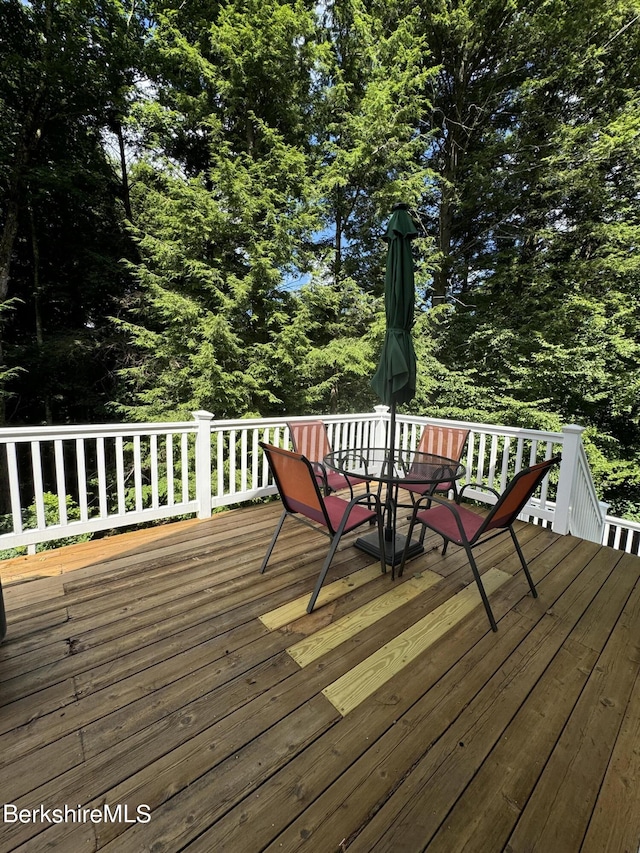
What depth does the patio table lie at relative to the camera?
2572 mm

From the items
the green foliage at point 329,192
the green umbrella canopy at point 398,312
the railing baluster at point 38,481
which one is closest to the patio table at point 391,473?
the green umbrella canopy at point 398,312

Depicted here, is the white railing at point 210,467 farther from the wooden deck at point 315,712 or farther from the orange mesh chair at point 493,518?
the orange mesh chair at point 493,518

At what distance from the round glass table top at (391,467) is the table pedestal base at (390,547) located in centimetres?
54

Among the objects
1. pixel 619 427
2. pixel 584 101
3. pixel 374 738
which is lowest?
pixel 374 738

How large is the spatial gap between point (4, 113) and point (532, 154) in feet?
35.3

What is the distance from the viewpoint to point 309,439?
3727 millimetres

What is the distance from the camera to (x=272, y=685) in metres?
1.62

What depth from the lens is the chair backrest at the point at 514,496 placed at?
202cm

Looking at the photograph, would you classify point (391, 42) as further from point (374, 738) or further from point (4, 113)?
point (374, 738)

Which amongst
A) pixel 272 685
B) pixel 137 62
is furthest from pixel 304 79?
pixel 272 685

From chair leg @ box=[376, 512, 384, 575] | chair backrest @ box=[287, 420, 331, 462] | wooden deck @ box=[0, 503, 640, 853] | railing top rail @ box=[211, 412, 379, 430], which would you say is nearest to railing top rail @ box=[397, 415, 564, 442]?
railing top rail @ box=[211, 412, 379, 430]

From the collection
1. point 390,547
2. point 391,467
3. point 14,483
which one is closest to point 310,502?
point 391,467

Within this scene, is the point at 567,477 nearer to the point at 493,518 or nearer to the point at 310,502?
the point at 493,518

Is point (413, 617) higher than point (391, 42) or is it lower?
lower
